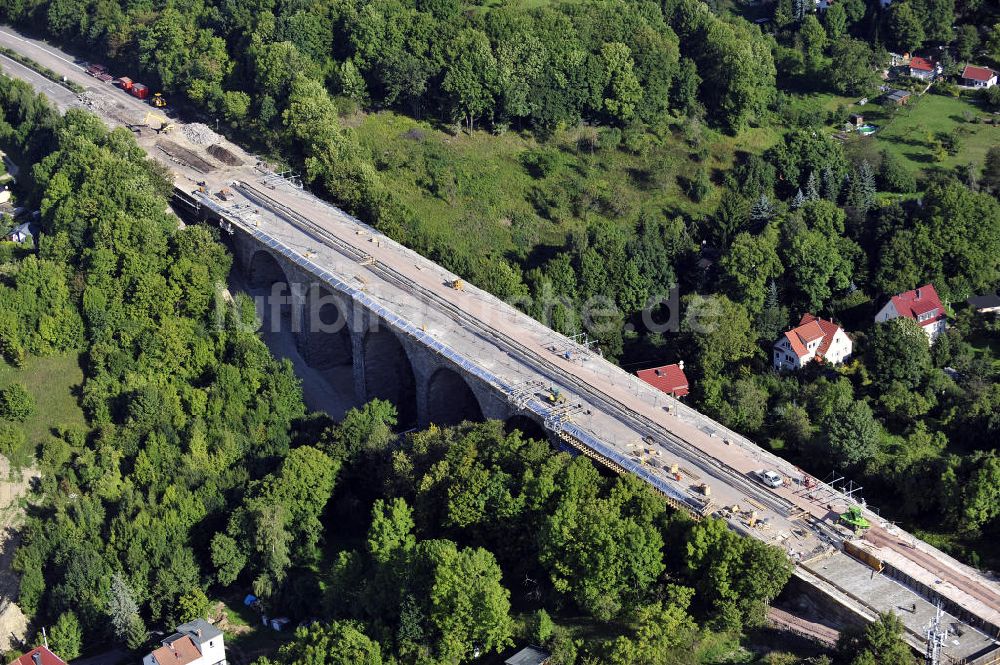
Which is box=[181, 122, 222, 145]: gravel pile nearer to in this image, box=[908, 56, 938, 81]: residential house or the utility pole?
box=[908, 56, 938, 81]: residential house

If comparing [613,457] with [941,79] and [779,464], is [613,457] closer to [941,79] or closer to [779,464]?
[779,464]

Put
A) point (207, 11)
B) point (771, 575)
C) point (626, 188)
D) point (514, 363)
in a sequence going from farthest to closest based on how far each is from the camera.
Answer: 1. point (207, 11)
2. point (626, 188)
3. point (514, 363)
4. point (771, 575)

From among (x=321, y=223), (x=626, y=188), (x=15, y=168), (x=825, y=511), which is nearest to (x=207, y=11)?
(x=15, y=168)

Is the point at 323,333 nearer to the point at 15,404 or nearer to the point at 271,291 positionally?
the point at 271,291

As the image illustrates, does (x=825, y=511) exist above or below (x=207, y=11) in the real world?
below

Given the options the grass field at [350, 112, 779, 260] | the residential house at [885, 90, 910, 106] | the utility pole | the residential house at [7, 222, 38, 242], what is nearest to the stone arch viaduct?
the grass field at [350, 112, 779, 260]

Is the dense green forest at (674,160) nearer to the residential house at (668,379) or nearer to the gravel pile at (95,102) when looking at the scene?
the residential house at (668,379)

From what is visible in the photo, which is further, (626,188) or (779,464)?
(626,188)
